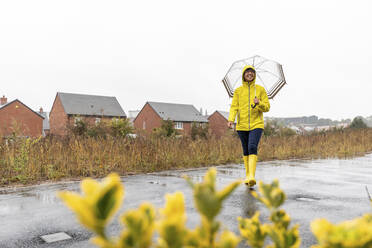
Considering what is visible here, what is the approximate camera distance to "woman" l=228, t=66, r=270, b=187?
625 centimetres

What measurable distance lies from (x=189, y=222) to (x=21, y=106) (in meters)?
56.3

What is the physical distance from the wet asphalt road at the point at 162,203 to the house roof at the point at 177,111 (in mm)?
60954

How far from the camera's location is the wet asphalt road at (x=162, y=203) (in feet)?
11.7

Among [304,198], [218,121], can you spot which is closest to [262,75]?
[304,198]

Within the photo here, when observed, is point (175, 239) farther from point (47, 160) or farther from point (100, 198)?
point (47, 160)

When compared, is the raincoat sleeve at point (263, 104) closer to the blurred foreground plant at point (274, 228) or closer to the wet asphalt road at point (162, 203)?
the wet asphalt road at point (162, 203)

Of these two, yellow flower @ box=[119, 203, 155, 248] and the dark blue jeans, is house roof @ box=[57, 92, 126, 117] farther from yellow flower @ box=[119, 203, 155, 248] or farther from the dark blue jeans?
yellow flower @ box=[119, 203, 155, 248]

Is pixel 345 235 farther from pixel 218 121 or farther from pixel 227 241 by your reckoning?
pixel 218 121

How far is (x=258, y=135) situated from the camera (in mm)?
6344

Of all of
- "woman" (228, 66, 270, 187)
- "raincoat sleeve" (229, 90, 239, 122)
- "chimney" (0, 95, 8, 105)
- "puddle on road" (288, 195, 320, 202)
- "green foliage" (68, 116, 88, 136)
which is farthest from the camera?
"chimney" (0, 95, 8, 105)

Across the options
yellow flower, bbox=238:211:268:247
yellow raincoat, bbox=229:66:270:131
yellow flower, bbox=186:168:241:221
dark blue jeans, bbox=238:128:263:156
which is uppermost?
yellow raincoat, bbox=229:66:270:131

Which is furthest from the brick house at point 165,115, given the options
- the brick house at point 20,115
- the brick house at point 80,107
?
the brick house at point 20,115

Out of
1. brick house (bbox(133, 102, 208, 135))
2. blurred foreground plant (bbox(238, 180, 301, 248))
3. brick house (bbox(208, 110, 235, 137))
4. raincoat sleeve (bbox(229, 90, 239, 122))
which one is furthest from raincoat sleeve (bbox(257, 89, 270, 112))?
brick house (bbox(208, 110, 235, 137))

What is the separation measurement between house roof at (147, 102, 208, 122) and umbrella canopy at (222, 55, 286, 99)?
57.2m
